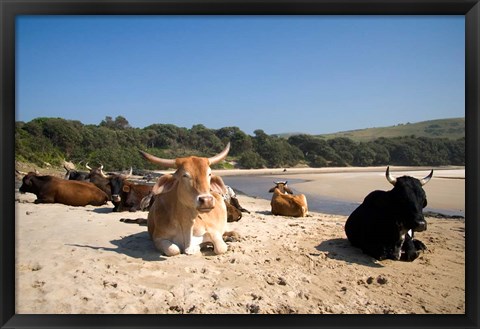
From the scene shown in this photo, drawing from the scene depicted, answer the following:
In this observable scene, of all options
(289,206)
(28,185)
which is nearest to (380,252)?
(289,206)

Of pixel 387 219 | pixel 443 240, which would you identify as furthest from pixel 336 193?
pixel 387 219

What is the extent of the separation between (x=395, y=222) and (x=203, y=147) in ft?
52.2

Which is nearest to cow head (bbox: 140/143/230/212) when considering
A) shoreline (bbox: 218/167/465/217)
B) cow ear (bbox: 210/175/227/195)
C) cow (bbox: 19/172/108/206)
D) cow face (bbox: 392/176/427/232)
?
cow ear (bbox: 210/175/227/195)

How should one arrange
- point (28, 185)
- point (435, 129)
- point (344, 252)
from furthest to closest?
point (28, 185) → point (435, 129) → point (344, 252)

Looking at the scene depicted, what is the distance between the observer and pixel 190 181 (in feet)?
13.9

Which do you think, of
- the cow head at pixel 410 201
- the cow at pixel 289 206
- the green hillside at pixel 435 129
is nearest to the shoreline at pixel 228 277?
the cow head at pixel 410 201

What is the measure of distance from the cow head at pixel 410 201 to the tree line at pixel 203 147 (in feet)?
13.1

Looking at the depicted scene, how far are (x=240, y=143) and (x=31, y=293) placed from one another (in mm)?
21671

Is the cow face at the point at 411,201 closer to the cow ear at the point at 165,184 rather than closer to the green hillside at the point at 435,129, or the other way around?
the green hillside at the point at 435,129

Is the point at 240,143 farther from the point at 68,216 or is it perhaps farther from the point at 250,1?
the point at 250,1

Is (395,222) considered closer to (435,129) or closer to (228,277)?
(228,277)

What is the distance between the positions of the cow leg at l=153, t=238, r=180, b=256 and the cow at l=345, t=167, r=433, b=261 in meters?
2.44

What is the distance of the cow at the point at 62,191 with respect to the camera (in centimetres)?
894

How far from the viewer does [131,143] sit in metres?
18.4
